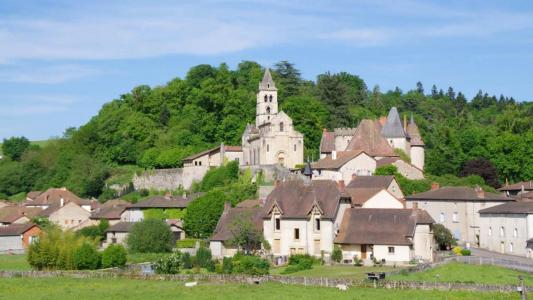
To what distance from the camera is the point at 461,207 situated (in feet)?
195

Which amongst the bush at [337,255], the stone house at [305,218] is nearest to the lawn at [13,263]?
the stone house at [305,218]

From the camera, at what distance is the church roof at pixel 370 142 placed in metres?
71.9

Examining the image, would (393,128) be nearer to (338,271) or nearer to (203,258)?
(203,258)

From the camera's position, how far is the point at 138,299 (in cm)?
3569

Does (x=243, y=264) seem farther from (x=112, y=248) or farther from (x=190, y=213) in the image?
(x=190, y=213)

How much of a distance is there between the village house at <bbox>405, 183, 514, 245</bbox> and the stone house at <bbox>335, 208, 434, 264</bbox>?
7.97 metres

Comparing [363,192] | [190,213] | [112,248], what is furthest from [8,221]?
[363,192]

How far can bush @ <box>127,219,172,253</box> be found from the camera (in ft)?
192

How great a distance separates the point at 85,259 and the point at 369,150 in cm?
3009

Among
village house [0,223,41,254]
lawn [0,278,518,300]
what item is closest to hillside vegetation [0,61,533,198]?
village house [0,223,41,254]

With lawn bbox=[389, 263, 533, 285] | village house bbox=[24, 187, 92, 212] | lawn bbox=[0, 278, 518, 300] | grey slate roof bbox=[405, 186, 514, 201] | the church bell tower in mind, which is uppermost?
the church bell tower

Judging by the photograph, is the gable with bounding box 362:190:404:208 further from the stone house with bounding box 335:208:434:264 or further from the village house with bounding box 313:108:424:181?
the village house with bounding box 313:108:424:181

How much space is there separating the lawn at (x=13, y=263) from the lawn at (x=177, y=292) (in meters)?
9.53

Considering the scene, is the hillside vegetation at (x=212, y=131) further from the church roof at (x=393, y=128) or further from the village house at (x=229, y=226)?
the village house at (x=229, y=226)
